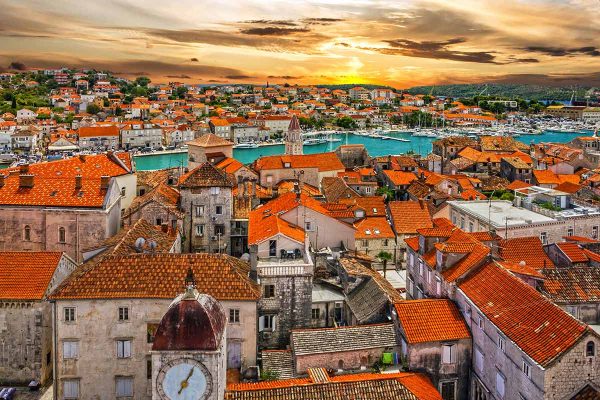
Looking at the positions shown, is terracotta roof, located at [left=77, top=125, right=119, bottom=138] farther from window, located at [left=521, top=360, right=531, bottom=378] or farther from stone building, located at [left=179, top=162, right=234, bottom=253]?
window, located at [left=521, top=360, right=531, bottom=378]

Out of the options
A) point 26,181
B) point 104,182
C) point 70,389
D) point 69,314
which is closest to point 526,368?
point 69,314

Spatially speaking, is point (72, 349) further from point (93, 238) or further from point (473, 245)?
point (473, 245)

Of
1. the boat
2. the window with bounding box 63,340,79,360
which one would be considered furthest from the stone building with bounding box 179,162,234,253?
the boat

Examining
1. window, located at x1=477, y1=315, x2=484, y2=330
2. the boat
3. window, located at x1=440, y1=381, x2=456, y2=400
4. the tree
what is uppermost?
the tree

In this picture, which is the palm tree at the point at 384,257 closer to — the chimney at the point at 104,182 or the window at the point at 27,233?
the chimney at the point at 104,182

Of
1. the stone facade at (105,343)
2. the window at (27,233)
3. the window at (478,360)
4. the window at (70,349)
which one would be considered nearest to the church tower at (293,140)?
the window at (27,233)

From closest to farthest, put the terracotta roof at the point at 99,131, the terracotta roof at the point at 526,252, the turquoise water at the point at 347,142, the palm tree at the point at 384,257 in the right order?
1. the terracotta roof at the point at 526,252
2. the palm tree at the point at 384,257
3. the turquoise water at the point at 347,142
4. the terracotta roof at the point at 99,131

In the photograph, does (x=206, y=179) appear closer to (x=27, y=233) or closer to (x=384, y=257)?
(x=27, y=233)

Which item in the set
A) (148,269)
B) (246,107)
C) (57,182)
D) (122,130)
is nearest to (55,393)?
(148,269)
